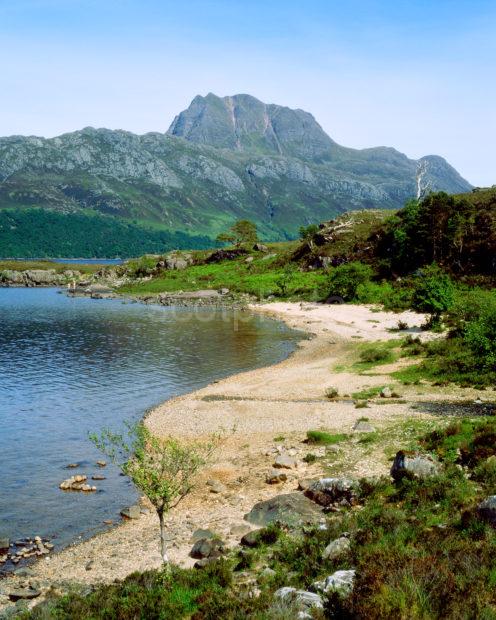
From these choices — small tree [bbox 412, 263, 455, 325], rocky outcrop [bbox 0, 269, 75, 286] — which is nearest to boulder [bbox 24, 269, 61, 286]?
rocky outcrop [bbox 0, 269, 75, 286]

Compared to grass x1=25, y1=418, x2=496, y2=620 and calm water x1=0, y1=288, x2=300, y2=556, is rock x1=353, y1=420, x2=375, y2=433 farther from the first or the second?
calm water x1=0, y1=288, x2=300, y2=556

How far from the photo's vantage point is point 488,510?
16.7m

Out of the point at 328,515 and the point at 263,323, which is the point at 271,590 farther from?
the point at 263,323

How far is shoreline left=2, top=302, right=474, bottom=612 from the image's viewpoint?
67.3 ft

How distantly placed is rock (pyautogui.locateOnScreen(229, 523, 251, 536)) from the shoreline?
0.16 m

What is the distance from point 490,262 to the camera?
3716 inches

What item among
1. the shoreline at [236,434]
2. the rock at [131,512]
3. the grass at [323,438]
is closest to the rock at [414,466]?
the shoreline at [236,434]

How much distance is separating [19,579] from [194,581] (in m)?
7.73

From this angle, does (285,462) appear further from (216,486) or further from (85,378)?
(85,378)

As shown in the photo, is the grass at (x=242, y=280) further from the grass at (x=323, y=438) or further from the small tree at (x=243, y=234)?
the grass at (x=323, y=438)

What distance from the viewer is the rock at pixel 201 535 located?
21.2 m

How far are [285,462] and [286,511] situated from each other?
6548mm

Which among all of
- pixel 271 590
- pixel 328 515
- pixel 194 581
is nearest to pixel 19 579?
pixel 194 581

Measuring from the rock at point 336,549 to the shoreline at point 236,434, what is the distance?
5.33 metres
